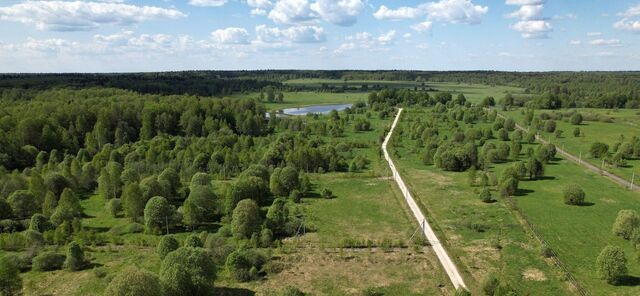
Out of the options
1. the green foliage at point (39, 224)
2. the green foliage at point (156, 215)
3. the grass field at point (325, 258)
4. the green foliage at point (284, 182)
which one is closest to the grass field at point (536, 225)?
the grass field at point (325, 258)

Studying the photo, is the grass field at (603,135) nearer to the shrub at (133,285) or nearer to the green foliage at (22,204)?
the shrub at (133,285)

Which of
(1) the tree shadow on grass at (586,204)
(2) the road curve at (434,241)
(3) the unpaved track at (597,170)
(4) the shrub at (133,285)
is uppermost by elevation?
(4) the shrub at (133,285)

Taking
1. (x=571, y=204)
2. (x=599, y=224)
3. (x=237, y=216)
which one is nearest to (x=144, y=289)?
(x=237, y=216)

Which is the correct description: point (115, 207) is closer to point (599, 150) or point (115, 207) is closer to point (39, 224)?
point (39, 224)

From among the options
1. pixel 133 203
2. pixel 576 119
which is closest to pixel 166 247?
pixel 133 203

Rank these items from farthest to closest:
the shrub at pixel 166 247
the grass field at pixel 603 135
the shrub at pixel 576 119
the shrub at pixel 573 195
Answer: the shrub at pixel 576 119
the grass field at pixel 603 135
the shrub at pixel 573 195
the shrub at pixel 166 247

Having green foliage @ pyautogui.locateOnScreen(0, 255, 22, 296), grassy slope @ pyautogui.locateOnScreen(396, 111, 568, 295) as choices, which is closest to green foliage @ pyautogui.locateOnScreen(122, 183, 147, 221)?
green foliage @ pyautogui.locateOnScreen(0, 255, 22, 296)

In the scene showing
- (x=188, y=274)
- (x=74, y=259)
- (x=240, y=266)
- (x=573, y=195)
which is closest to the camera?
(x=188, y=274)
